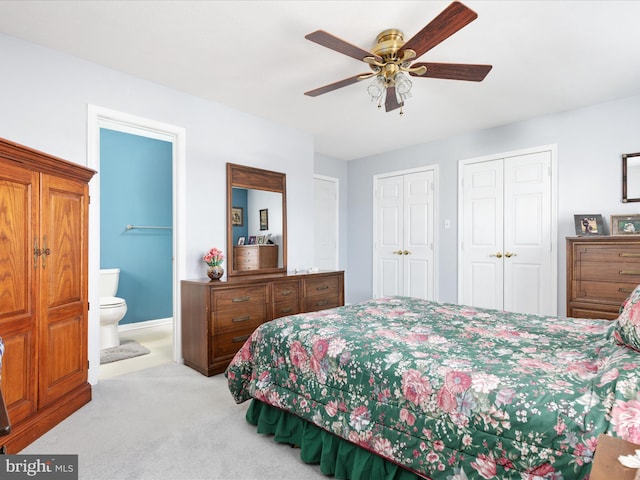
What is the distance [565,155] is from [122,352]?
5.11 meters

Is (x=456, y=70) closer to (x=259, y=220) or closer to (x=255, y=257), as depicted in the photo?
(x=259, y=220)

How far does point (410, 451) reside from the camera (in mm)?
1392

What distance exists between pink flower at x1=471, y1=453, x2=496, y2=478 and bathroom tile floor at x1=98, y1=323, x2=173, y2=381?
2943mm

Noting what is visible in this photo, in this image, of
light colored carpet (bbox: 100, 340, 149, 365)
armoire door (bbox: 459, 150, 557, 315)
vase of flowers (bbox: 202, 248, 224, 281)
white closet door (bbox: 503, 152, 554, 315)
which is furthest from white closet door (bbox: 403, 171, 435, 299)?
light colored carpet (bbox: 100, 340, 149, 365)

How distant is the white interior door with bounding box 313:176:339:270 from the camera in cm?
564

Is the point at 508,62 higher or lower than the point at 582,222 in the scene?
higher

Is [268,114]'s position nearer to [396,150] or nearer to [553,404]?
[396,150]

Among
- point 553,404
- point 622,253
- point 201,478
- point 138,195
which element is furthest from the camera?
point 138,195

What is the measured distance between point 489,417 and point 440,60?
2520 mm

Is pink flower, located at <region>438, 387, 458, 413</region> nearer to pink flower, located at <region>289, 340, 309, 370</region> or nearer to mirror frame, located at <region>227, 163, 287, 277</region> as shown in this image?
pink flower, located at <region>289, 340, 309, 370</region>

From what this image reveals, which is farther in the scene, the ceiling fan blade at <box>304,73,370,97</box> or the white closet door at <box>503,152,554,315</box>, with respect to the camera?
the white closet door at <box>503,152,554,315</box>

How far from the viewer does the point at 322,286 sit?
13.4 ft

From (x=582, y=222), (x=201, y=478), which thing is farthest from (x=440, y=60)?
(x=201, y=478)

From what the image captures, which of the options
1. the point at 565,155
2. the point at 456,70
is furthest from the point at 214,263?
the point at 565,155
